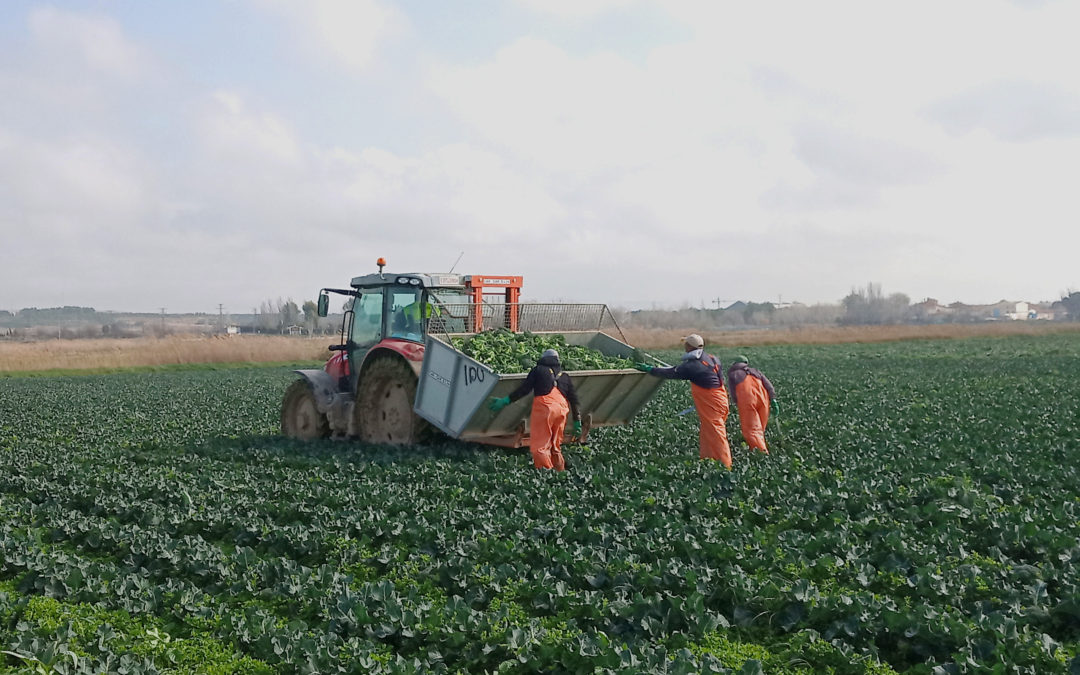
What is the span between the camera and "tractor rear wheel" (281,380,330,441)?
13270 millimetres

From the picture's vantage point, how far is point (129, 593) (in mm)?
6371

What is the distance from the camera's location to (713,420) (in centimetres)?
1080

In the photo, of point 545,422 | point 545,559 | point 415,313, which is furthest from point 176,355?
point 545,559

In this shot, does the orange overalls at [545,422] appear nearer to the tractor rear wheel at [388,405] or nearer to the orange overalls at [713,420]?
the orange overalls at [713,420]

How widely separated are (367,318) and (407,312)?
2.66ft

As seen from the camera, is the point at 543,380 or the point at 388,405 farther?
the point at 388,405

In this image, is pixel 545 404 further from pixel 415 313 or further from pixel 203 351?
pixel 203 351

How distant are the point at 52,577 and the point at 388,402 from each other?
19.6 feet

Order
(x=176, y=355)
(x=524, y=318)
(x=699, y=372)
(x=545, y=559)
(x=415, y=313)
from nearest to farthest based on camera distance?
(x=545, y=559), (x=699, y=372), (x=415, y=313), (x=524, y=318), (x=176, y=355)

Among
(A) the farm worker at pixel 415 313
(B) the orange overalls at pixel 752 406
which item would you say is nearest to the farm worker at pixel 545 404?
(A) the farm worker at pixel 415 313

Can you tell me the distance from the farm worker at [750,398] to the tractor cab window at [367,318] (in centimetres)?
502

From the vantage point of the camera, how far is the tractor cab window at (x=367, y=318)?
496 inches

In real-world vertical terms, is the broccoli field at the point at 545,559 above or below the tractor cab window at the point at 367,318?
below

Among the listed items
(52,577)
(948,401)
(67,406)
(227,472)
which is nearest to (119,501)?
(227,472)
